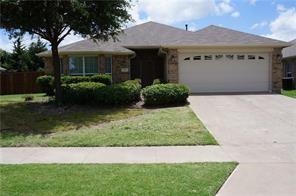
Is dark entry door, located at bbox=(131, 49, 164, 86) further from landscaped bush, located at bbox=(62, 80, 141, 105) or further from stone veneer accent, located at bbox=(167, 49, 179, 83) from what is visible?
landscaped bush, located at bbox=(62, 80, 141, 105)

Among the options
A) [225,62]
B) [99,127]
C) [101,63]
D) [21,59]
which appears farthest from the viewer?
[21,59]

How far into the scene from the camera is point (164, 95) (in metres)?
17.8

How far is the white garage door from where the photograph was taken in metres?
23.3

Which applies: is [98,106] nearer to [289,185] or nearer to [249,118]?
[249,118]

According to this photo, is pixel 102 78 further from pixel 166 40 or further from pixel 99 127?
pixel 99 127

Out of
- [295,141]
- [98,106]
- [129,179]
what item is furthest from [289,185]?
[98,106]

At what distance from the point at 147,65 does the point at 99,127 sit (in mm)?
15884

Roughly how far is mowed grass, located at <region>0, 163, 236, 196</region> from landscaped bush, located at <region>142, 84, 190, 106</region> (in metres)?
9.62

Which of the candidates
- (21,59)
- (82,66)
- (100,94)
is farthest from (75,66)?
(21,59)

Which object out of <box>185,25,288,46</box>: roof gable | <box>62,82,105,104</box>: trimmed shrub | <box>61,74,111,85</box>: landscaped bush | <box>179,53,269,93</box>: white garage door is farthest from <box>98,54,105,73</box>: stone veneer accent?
<box>62,82,105,104</box>: trimmed shrub

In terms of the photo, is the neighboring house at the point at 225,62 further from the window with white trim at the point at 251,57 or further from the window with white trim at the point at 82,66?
the window with white trim at the point at 82,66

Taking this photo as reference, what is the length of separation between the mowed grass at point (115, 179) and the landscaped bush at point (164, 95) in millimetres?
9624

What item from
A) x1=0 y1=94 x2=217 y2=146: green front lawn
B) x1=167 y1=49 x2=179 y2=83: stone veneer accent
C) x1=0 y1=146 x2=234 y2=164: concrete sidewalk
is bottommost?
x1=0 y1=146 x2=234 y2=164: concrete sidewalk

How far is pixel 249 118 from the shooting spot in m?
14.6
